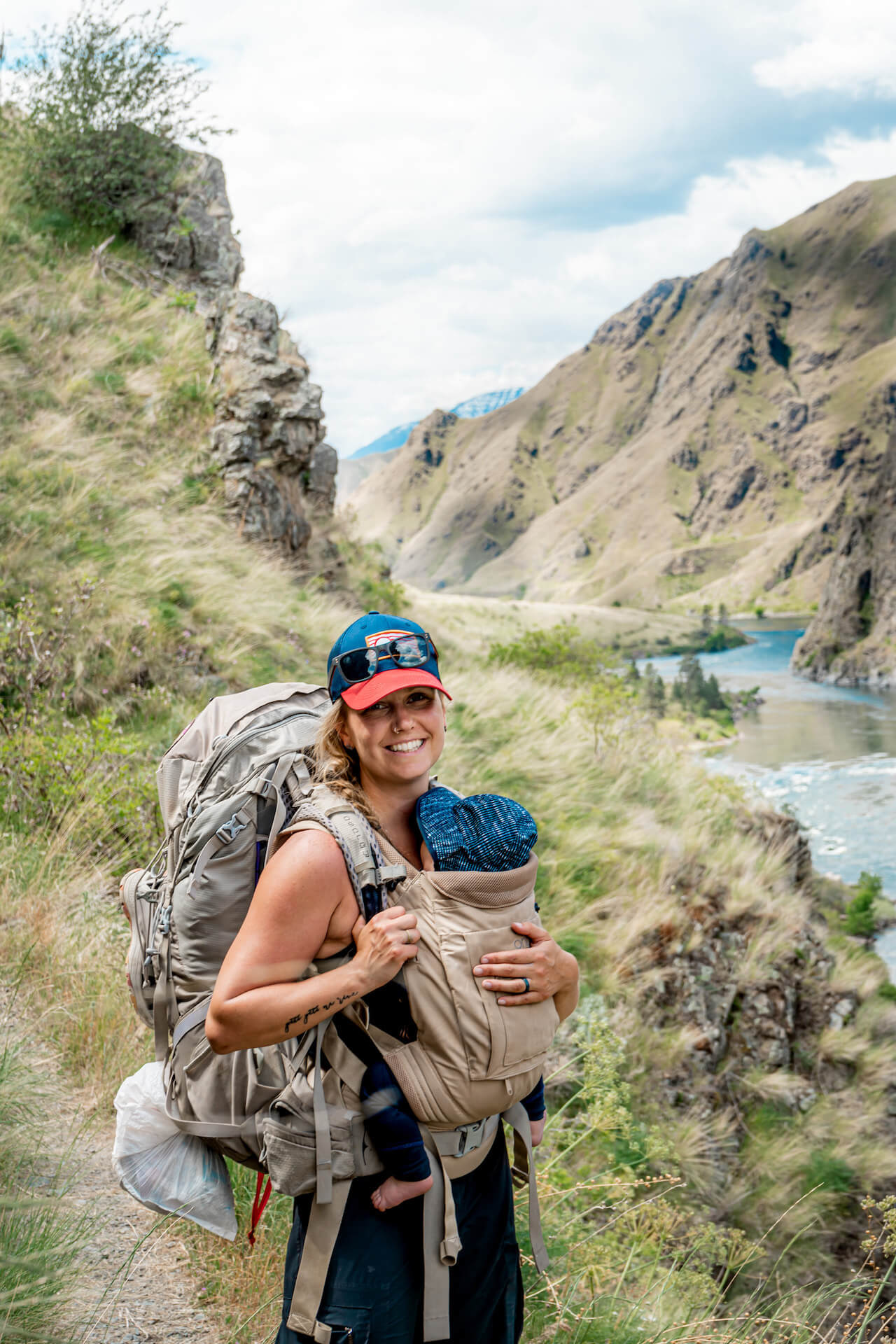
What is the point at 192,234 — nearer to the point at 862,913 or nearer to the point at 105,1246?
the point at 105,1246

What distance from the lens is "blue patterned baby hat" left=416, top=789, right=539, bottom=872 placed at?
172cm

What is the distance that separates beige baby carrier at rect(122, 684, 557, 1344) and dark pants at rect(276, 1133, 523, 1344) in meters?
0.05

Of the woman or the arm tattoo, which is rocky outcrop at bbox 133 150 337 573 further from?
the arm tattoo

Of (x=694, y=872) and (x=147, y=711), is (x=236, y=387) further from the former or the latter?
(x=694, y=872)

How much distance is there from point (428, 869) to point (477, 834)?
0.42 ft

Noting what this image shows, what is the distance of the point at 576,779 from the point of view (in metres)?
8.95

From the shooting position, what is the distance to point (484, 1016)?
1.68 m

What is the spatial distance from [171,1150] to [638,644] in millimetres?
99771

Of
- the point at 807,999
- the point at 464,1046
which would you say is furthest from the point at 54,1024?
the point at 807,999

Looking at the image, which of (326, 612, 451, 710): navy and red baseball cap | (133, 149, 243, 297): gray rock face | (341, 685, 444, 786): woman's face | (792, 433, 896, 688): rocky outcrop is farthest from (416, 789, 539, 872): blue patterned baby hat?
(792, 433, 896, 688): rocky outcrop

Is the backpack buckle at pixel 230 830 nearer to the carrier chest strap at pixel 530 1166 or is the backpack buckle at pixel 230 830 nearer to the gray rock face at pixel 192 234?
the carrier chest strap at pixel 530 1166

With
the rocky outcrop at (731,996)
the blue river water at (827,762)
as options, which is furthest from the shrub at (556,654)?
the rocky outcrop at (731,996)

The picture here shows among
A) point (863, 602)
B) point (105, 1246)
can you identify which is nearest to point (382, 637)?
point (105, 1246)

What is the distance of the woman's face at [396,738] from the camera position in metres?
1.94
